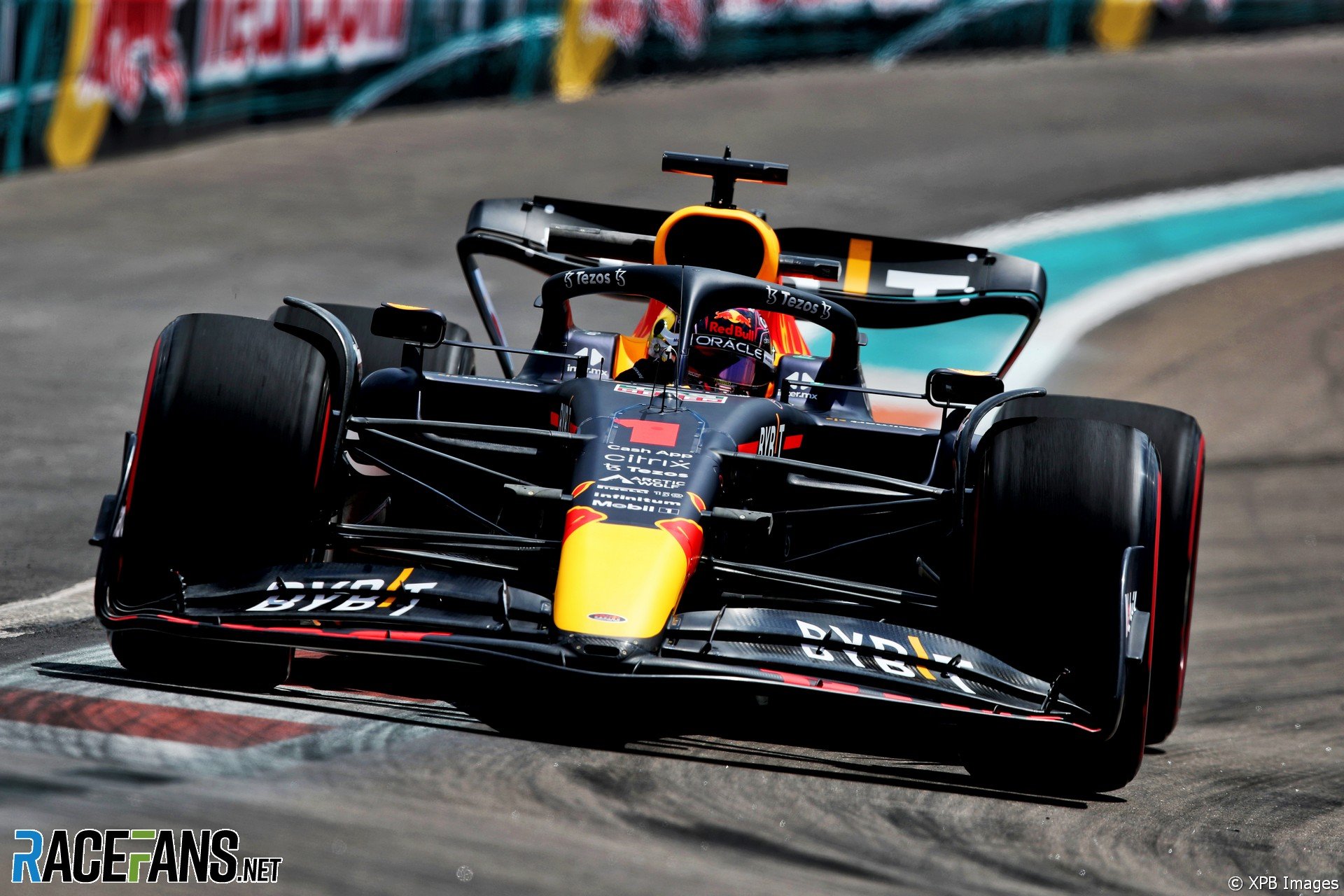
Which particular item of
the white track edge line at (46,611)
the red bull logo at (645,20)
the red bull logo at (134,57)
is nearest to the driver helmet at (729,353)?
the white track edge line at (46,611)

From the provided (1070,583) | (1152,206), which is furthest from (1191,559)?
(1152,206)

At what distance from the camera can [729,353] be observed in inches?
273

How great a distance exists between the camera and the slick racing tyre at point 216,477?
5383 mm

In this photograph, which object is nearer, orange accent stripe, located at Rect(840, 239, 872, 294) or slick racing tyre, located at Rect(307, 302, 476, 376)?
slick racing tyre, located at Rect(307, 302, 476, 376)

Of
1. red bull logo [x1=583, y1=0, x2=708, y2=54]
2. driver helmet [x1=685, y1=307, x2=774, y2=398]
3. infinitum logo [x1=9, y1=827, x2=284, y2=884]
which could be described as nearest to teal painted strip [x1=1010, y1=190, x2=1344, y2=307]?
red bull logo [x1=583, y1=0, x2=708, y2=54]

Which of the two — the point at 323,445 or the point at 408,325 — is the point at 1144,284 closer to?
the point at 408,325

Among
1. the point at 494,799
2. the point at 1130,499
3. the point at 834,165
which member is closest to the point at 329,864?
the point at 494,799

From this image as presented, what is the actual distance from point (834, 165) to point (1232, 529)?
9.76 meters

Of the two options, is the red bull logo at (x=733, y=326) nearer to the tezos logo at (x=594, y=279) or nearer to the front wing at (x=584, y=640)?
the tezos logo at (x=594, y=279)

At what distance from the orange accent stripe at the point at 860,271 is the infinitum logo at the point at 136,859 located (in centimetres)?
503

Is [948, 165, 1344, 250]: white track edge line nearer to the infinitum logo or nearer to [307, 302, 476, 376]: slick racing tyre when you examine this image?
[307, 302, 476, 376]: slick racing tyre

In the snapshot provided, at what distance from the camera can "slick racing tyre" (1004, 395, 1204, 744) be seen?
6.25m

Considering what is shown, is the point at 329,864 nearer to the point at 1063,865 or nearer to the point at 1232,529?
the point at 1063,865

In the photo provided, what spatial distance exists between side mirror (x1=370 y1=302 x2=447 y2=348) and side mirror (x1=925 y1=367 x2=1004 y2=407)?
1720 mm
